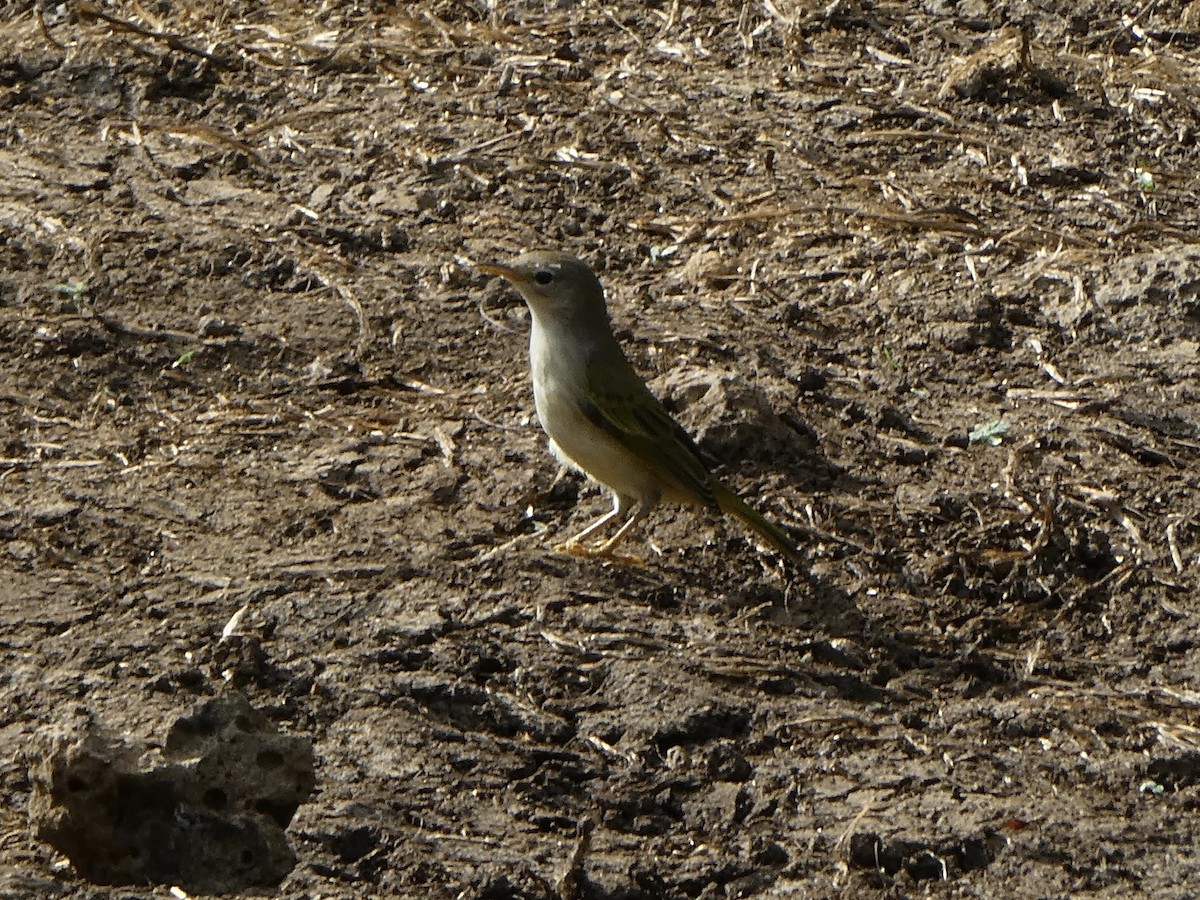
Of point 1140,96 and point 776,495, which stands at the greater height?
point 1140,96

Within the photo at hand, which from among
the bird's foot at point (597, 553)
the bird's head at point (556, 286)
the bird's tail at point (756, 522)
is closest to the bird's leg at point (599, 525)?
the bird's foot at point (597, 553)

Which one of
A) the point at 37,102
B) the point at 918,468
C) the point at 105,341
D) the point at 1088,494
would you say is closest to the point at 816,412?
the point at 918,468

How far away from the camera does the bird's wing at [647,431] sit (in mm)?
6289

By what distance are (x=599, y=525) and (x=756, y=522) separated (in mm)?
603

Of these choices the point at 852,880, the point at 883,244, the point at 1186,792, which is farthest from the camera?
the point at 883,244

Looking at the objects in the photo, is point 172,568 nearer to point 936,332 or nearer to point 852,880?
point 852,880

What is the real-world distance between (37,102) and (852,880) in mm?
6164

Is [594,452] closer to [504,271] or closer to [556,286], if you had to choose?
[556,286]

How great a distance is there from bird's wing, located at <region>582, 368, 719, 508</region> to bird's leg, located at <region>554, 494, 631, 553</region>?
0.89ft

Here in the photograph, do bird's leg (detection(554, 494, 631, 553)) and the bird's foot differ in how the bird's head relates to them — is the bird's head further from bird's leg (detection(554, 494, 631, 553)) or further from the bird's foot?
the bird's foot

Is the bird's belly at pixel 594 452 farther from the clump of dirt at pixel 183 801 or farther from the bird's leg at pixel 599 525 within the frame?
the clump of dirt at pixel 183 801

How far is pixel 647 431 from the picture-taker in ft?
21.0

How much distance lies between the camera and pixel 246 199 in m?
8.34

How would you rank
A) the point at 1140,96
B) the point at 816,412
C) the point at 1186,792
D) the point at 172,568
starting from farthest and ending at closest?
the point at 1140,96, the point at 816,412, the point at 172,568, the point at 1186,792
